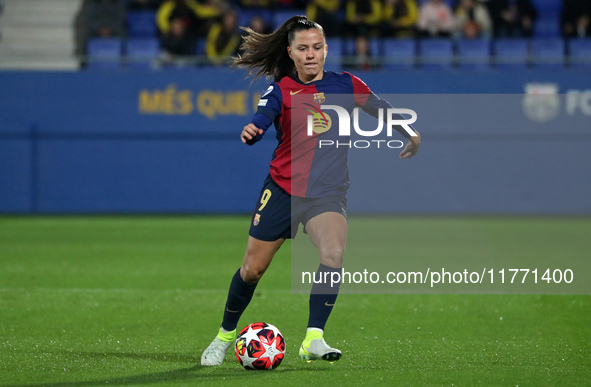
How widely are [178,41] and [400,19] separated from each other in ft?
14.4

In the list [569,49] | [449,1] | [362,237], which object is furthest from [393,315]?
[449,1]

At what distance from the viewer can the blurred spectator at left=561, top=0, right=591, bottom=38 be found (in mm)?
16797

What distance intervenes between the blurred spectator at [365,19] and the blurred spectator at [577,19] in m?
3.79

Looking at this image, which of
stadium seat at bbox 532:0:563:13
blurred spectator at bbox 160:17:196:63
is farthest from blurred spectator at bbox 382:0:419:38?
blurred spectator at bbox 160:17:196:63

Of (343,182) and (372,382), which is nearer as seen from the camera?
(372,382)

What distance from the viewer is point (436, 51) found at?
55.2 ft

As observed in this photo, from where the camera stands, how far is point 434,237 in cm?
1307

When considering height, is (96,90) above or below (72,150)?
above

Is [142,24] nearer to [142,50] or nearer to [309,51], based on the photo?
[142,50]

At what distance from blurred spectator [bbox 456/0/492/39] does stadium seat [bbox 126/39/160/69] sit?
6.09 m

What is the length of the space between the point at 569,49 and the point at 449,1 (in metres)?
2.86

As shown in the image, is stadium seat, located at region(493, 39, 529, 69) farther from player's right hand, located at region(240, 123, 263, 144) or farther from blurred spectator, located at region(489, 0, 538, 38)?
player's right hand, located at region(240, 123, 263, 144)

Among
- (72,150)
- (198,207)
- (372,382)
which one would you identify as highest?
(372,382)

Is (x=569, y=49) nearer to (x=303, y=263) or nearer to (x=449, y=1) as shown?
(x=449, y=1)
